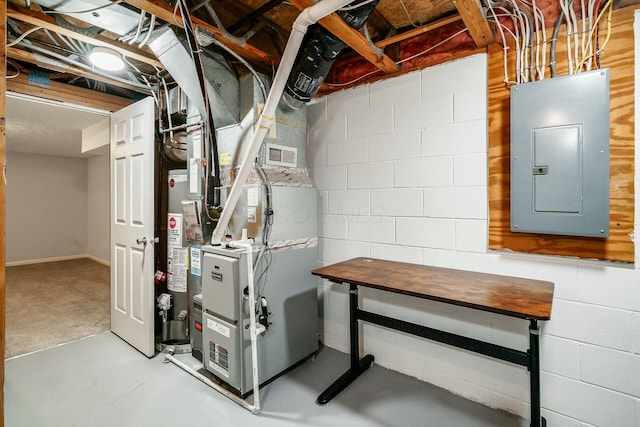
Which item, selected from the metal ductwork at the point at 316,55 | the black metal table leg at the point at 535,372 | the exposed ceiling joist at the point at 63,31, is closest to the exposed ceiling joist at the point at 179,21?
the metal ductwork at the point at 316,55

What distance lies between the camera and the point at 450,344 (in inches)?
67.4

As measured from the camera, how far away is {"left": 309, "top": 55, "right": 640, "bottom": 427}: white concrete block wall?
158 centimetres

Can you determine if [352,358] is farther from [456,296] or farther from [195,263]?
[195,263]

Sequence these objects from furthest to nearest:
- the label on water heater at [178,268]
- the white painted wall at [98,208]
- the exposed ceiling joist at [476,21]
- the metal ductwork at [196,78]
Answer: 1. the white painted wall at [98,208]
2. the label on water heater at [178,268]
3. the metal ductwork at [196,78]
4. the exposed ceiling joist at [476,21]

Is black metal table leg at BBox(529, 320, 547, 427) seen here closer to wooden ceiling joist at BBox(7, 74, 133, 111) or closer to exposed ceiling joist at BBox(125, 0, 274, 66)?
exposed ceiling joist at BBox(125, 0, 274, 66)

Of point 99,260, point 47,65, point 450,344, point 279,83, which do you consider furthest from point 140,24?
point 99,260

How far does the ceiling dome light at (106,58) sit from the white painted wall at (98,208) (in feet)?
15.4

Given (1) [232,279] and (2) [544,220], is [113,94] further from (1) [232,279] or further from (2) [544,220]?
(2) [544,220]

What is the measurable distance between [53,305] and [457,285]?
473cm

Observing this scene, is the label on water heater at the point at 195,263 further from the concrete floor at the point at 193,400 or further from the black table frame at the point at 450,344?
the black table frame at the point at 450,344

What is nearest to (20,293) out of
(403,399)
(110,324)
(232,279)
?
(110,324)

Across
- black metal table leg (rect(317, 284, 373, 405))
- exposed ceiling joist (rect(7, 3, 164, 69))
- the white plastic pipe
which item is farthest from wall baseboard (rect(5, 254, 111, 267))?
black metal table leg (rect(317, 284, 373, 405))

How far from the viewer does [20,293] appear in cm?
427

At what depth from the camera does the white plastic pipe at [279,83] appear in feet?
4.62
